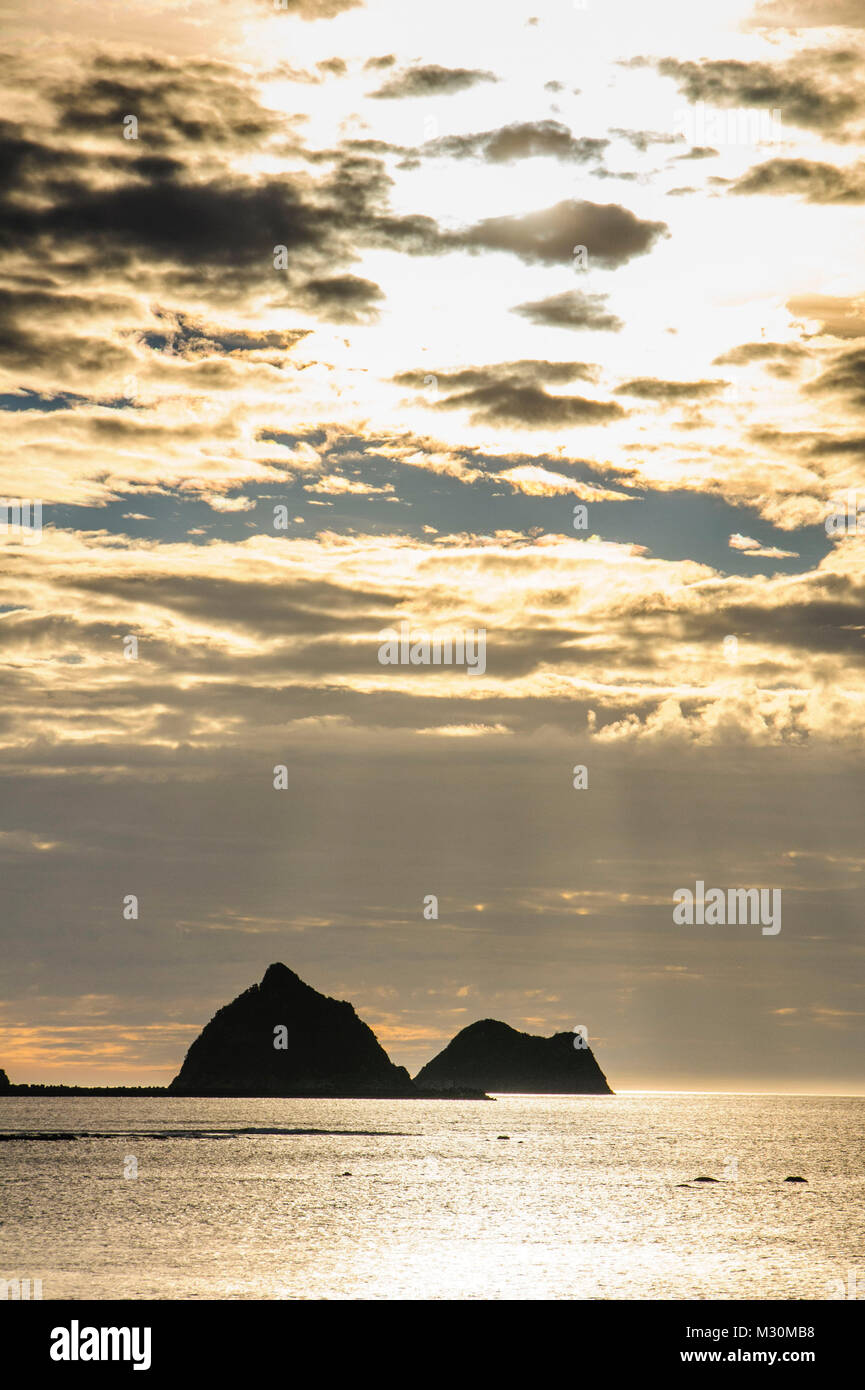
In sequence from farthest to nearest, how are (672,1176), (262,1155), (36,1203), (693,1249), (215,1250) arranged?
(262,1155) < (672,1176) < (36,1203) < (693,1249) < (215,1250)

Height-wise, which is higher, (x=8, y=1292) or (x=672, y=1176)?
(x=8, y=1292)

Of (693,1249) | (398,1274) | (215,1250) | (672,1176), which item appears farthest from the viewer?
(672,1176)

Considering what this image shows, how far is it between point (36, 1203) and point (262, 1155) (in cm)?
6706

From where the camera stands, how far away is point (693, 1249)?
7544 centimetres
